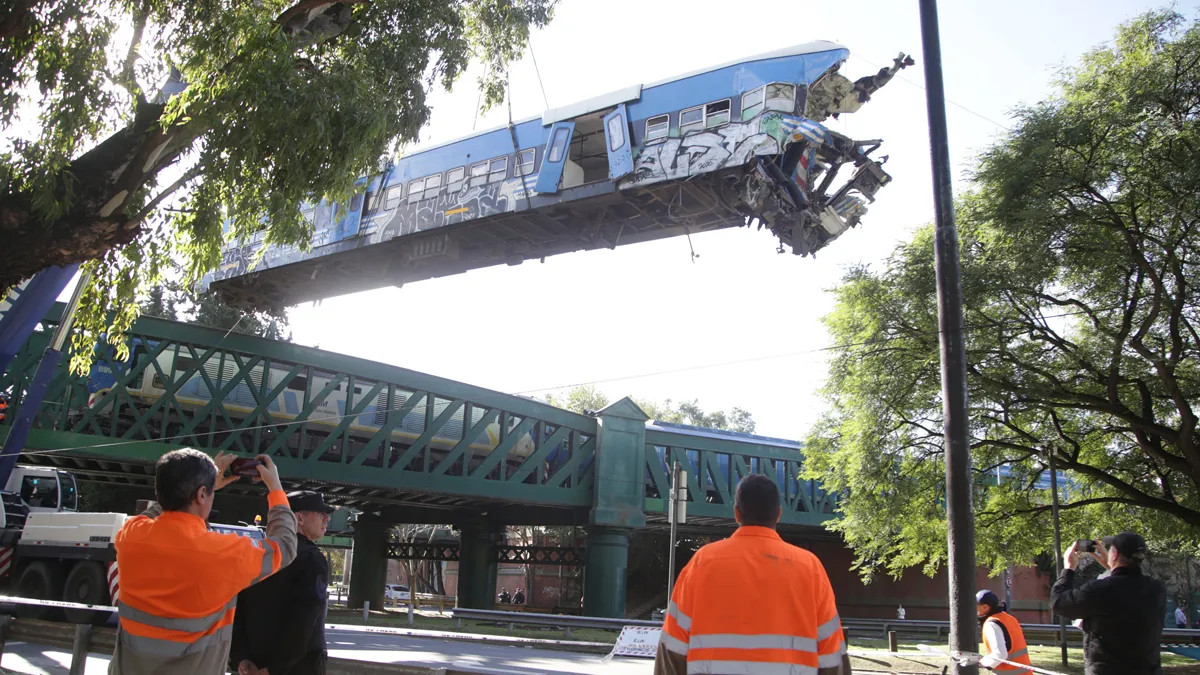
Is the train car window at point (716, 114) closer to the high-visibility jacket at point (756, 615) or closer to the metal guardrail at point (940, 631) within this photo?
the high-visibility jacket at point (756, 615)

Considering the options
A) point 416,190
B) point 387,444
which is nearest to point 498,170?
point 416,190

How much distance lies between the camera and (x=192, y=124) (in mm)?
8484

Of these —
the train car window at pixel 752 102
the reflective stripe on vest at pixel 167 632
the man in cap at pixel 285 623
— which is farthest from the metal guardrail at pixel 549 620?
the reflective stripe on vest at pixel 167 632

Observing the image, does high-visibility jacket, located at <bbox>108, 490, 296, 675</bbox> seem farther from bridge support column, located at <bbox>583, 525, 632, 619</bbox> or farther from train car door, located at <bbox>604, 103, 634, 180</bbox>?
bridge support column, located at <bbox>583, 525, 632, 619</bbox>

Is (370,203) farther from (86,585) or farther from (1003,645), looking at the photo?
(1003,645)

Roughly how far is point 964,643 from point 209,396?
75.6 feet

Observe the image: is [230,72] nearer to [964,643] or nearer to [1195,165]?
[964,643]

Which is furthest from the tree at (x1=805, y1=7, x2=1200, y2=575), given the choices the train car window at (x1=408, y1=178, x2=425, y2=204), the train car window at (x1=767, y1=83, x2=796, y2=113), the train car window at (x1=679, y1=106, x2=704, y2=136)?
the train car window at (x1=408, y1=178, x2=425, y2=204)

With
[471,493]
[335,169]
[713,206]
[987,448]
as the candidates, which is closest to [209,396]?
[471,493]

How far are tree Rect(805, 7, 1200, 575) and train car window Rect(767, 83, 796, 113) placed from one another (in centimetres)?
389

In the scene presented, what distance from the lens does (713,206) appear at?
1662cm

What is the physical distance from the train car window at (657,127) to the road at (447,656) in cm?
954

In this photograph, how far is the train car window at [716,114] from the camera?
16406mm

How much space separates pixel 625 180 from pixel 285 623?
13.5 m
